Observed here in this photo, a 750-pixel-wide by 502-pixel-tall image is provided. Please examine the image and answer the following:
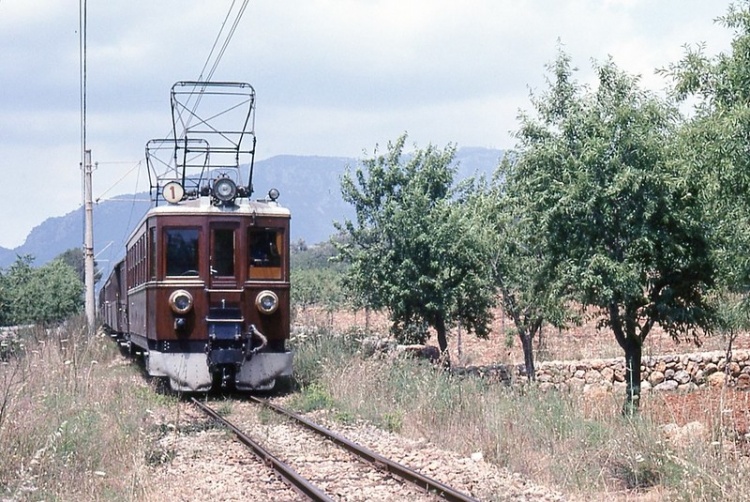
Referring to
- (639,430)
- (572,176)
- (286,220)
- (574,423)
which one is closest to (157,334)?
(286,220)

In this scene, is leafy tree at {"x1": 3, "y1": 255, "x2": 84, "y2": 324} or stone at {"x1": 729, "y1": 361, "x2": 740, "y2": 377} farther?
leafy tree at {"x1": 3, "y1": 255, "x2": 84, "y2": 324}

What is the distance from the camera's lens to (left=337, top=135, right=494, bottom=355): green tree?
21.9 m

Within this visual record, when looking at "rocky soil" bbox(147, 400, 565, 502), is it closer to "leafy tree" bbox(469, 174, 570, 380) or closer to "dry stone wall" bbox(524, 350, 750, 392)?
"leafy tree" bbox(469, 174, 570, 380)

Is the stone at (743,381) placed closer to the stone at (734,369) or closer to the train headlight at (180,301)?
the stone at (734,369)

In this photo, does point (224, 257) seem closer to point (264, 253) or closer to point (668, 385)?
point (264, 253)

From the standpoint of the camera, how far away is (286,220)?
15.9m

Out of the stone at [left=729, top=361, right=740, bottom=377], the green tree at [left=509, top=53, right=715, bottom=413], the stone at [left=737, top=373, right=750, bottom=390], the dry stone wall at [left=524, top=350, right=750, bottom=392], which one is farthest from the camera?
the stone at [left=729, top=361, right=740, bottom=377]

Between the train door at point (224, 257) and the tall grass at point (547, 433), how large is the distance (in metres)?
2.37

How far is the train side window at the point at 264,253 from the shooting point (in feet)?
51.2

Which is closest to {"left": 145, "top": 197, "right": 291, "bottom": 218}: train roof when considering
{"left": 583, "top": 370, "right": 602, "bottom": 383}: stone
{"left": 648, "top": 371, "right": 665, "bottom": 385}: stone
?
{"left": 583, "top": 370, "right": 602, "bottom": 383}: stone

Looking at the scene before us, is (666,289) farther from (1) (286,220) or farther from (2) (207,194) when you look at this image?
(2) (207,194)

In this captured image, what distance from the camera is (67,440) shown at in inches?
350

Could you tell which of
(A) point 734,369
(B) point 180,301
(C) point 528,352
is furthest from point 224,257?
(A) point 734,369

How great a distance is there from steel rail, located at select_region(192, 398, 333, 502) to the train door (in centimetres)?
352
